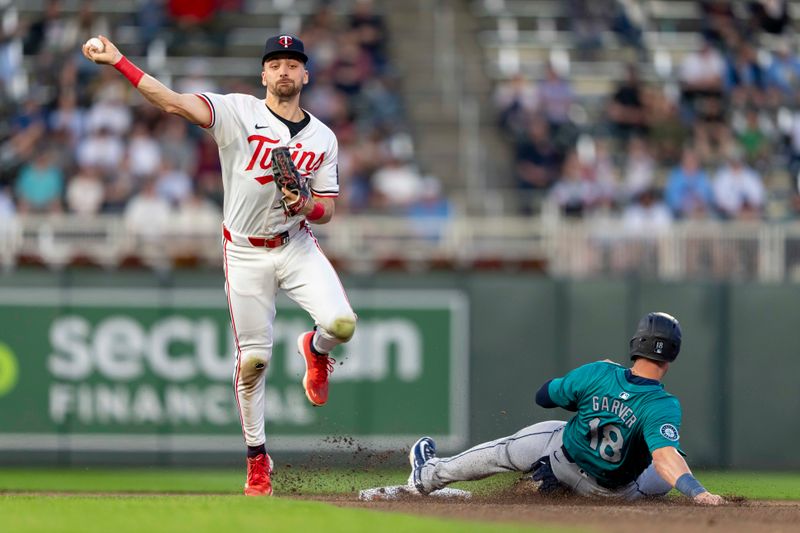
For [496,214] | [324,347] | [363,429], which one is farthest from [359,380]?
[324,347]

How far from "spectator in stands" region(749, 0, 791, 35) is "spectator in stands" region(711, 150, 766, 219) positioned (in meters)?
3.64

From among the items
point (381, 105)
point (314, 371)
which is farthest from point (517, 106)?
point (314, 371)

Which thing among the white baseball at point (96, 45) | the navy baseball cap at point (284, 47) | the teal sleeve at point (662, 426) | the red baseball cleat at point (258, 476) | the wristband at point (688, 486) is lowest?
the red baseball cleat at point (258, 476)

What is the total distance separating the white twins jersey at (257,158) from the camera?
905 cm

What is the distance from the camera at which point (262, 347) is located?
31.0ft

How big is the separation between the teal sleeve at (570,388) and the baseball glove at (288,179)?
6.31ft

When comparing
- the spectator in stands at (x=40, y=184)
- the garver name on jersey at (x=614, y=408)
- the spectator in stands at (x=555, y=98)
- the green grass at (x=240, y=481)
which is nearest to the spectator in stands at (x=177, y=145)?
the spectator in stands at (x=40, y=184)

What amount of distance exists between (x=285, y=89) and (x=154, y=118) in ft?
27.2

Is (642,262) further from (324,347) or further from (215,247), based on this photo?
(324,347)

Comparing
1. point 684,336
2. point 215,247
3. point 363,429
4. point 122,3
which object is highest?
point 122,3

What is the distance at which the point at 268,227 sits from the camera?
364 inches

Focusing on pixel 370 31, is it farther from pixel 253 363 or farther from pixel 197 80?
pixel 253 363

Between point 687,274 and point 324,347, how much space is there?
667cm

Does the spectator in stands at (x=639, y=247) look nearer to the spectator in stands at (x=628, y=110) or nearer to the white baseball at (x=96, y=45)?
the spectator in stands at (x=628, y=110)
